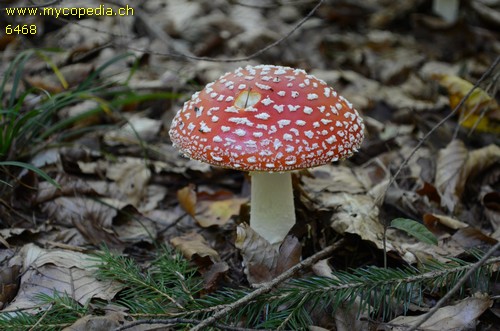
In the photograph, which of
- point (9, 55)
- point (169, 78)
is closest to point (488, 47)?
point (169, 78)

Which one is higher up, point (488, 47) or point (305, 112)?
point (305, 112)

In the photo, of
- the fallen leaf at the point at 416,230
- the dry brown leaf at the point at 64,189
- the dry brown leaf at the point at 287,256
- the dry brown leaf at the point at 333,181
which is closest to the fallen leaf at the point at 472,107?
the dry brown leaf at the point at 333,181

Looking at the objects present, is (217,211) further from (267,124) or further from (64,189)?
(267,124)

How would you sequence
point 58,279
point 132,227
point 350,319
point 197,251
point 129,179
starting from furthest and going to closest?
point 129,179 < point 132,227 < point 197,251 < point 58,279 < point 350,319

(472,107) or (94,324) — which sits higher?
(94,324)

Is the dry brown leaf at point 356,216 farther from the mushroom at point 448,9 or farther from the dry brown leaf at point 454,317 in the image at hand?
the mushroom at point 448,9

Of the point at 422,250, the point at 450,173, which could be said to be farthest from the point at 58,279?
the point at 450,173

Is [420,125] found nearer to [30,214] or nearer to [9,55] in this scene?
[30,214]
